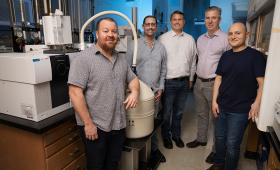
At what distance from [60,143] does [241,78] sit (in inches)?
54.5

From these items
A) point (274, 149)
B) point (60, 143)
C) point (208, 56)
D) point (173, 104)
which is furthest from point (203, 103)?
point (60, 143)

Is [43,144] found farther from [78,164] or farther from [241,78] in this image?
[241,78]

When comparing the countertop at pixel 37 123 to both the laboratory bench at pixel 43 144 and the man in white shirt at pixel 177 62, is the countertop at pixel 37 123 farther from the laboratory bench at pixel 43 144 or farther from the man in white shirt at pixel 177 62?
the man in white shirt at pixel 177 62

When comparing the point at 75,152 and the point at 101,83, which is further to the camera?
the point at 75,152

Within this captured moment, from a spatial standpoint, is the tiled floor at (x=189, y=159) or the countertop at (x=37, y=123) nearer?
the countertop at (x=37, y=123)

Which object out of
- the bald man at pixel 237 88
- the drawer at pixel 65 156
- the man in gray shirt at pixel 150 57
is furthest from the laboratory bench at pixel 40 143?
the bald man at pixel 237 88

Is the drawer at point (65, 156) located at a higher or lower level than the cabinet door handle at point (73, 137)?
lower

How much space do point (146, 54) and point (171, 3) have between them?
384 centimetres

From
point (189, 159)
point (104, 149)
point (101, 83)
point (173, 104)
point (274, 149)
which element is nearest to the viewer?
point (274, 149)

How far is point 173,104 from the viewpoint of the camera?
8.02 feet

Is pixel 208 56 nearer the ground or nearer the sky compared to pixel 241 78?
nearer the sky

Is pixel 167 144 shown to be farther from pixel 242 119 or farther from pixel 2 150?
pixel 2 150

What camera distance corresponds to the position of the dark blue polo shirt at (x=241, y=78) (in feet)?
4.95

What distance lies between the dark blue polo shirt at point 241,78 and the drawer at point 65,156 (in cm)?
120
